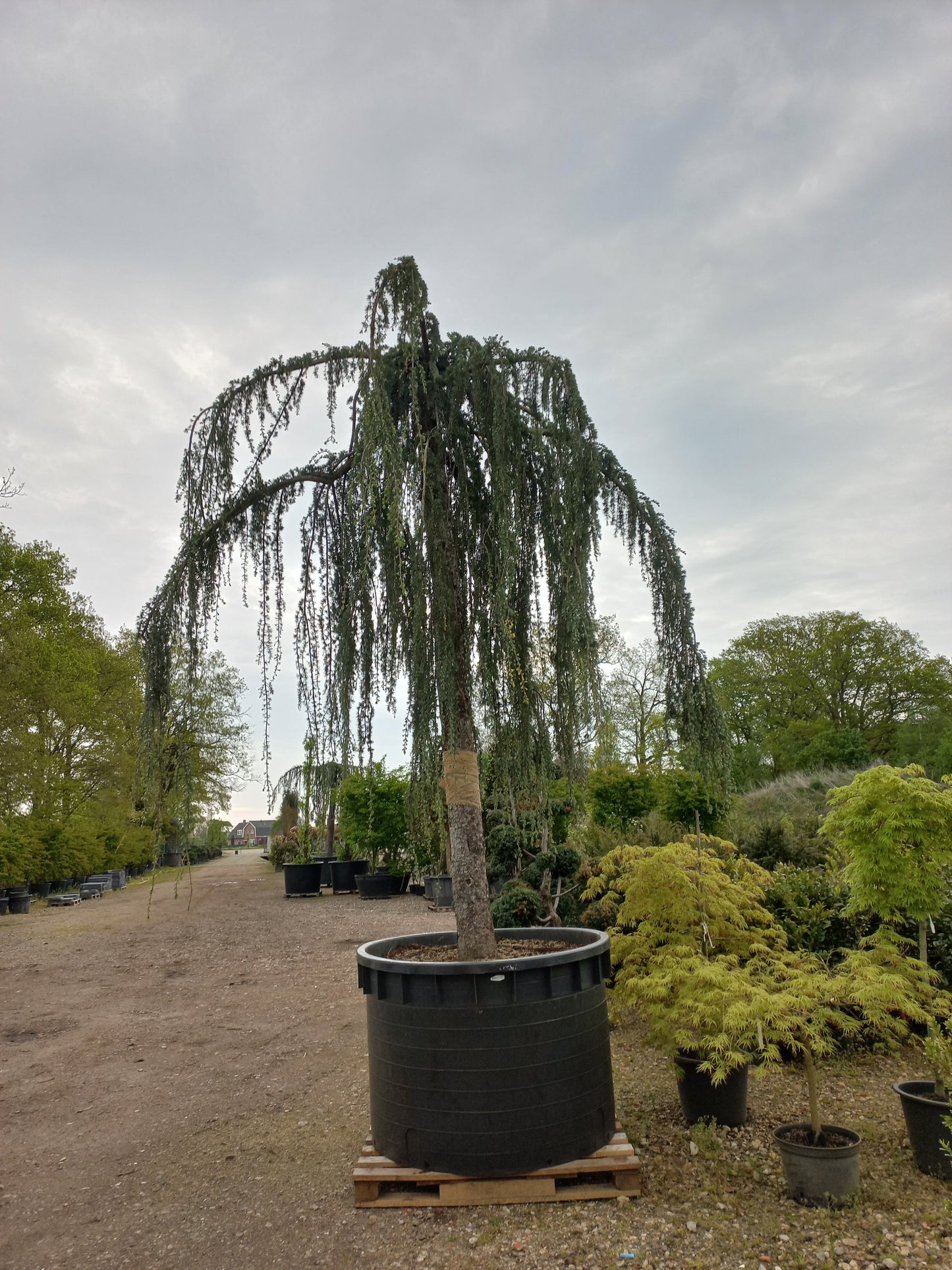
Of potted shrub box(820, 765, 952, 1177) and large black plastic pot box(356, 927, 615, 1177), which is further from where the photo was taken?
potted shrub box(820, 765, 952, 1177)

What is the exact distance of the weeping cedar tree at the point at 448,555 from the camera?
3.28 meters

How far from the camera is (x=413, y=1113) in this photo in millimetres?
2865

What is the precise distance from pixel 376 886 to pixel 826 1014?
39.2 ft

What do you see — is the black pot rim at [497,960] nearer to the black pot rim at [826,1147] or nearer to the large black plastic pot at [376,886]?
the black pot rim at [826,1147]

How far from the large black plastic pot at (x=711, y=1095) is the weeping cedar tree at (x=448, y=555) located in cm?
125

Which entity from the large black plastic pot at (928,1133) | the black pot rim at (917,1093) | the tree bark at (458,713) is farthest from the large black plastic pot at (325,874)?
the large black plastic pot at (928,1133)

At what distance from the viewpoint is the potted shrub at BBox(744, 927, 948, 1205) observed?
2768 millimetres

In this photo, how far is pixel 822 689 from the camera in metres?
29.4

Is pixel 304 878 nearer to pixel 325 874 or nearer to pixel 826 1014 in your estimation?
pixel 325 874

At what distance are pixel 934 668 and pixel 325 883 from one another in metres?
24.1

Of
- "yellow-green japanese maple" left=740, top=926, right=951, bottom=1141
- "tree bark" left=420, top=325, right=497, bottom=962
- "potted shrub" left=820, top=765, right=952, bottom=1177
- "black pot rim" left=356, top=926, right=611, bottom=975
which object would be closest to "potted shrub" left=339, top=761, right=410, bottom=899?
"black pot rim" left=356, top=926, right=611, bottom=975

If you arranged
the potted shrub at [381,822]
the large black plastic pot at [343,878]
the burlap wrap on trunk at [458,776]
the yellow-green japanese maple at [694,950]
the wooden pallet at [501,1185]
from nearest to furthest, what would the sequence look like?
1. the wooden pallet at [501,1185]
2. the yellow-green japanese maple at [694,950]
3. the burlap wrap on trunk at [458,776]
4. the potted shrub at [381,822]
5. the large black plastic pot at [343,878]

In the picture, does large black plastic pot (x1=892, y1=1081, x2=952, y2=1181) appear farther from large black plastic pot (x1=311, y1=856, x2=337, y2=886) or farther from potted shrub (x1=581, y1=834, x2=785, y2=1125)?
large black plastic pot (x1=311, y1=856, x2=337, y2=886)

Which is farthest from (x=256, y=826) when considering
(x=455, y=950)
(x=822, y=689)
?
(x=455, y=950)
